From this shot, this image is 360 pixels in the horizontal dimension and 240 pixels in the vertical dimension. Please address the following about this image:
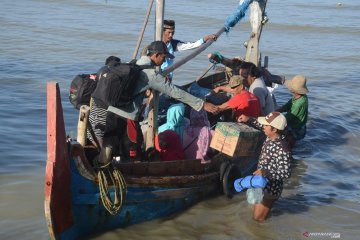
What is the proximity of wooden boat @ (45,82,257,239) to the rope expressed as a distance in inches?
3.7

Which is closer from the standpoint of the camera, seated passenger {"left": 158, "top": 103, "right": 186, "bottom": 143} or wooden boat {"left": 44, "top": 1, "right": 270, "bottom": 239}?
wooden boat {"left": 44, "top": 1, "right": 270, "bottom": 239}

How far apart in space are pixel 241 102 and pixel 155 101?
1.58m

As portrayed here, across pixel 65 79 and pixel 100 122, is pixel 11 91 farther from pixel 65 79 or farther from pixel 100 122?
pixel 100 122

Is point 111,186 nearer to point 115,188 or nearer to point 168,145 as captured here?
point 115,188

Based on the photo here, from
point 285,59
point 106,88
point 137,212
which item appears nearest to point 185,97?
point 106,88

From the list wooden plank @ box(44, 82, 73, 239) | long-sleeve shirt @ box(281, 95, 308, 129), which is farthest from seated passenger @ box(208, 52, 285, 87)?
wooden plank @ box(44, 82, 73, 239)

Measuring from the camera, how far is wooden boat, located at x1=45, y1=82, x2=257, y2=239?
5.65 metres

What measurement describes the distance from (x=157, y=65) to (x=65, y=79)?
915cm

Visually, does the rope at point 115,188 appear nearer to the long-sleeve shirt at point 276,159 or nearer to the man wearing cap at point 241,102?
the long-sleeve shirt at point 276,159

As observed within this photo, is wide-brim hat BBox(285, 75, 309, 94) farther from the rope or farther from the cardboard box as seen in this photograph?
the rope

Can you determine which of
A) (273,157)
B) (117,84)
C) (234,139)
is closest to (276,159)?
(273,157)

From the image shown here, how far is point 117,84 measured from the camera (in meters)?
5.96

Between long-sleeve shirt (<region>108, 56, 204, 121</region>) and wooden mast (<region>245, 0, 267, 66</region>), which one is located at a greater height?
wooden mast (<region>245, 0, 267, 66</region>)

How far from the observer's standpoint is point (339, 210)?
315 inches
